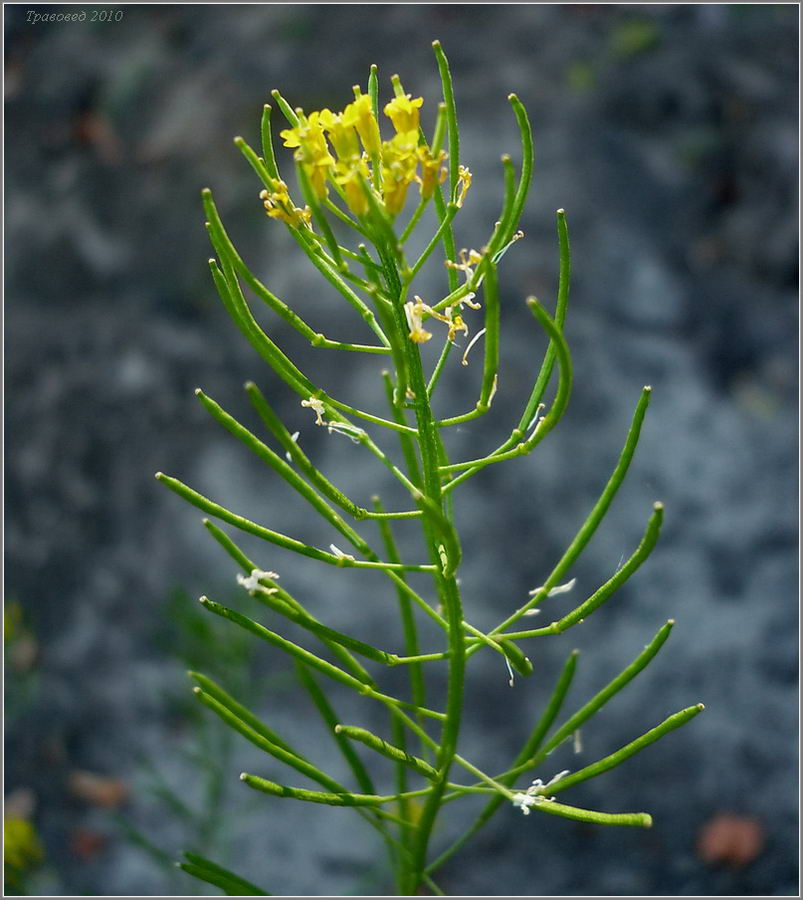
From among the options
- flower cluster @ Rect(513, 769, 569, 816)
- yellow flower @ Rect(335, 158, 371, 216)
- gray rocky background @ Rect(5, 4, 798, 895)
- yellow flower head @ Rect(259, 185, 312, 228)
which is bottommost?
flower cluster @ Rect(513, 769, 569, 816)

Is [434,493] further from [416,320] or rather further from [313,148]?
[313,148]

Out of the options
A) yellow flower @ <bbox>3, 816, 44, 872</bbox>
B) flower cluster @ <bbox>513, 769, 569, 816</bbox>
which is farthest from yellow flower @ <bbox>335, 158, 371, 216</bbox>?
yellow flower @ <bbox>3, 816, 44, 872</bbox>

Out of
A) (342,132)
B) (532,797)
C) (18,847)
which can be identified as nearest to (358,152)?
(342,132)

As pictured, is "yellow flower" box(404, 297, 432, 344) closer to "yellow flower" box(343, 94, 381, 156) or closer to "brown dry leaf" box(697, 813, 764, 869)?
"yellow flower" box(343, 94, 381, 156)

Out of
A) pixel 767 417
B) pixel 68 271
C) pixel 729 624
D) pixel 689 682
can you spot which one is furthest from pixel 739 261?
pixel 68 271

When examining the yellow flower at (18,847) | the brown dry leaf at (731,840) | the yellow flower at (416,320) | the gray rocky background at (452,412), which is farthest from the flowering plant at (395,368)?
the brown dry leaf at (731,840)

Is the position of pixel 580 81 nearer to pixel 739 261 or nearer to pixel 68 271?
pixel 739 261

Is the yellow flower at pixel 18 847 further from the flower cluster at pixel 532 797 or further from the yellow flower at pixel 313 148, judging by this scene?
the yellow flower at pixel 313 148
